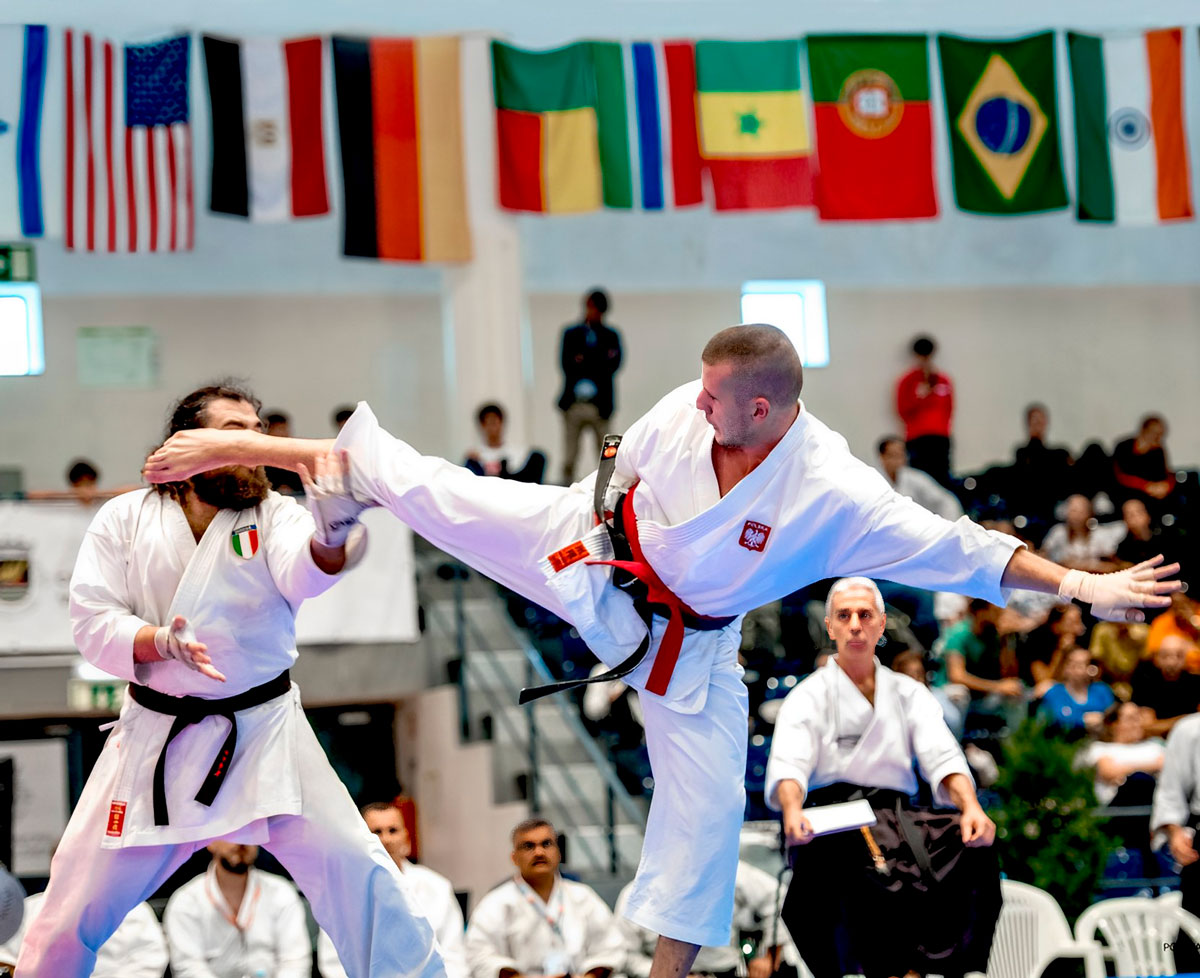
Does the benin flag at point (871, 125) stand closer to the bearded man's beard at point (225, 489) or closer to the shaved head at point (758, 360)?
the shaved head at point (758, 360)

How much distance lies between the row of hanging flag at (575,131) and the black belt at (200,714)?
7.91m

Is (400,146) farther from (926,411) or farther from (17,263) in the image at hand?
(926,411)

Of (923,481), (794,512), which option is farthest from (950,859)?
(923,481)

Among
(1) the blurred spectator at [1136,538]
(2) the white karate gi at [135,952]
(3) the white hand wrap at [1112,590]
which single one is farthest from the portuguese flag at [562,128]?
(3) the white hand wrap at [1112,590]

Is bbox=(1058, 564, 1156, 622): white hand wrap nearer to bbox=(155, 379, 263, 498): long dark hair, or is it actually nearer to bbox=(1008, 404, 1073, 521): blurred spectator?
bbox=(155, 379, 263, 498): long dark hair

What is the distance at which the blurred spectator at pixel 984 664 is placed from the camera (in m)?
9.30

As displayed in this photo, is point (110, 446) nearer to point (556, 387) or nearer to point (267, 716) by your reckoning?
point (556, 387)

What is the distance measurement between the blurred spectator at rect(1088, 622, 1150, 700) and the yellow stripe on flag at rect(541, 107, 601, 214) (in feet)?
16.5

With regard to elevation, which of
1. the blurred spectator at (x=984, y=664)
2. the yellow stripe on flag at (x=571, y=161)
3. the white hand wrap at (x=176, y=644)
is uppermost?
the yellow stripe on flag at (x=571, y=161)

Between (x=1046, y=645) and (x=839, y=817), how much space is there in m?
5.52

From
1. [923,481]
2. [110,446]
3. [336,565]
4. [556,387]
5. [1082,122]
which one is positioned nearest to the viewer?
[336,565]

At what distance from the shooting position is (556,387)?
1433 cm

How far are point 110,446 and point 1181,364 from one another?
34.4ft

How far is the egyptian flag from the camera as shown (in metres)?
11.2
